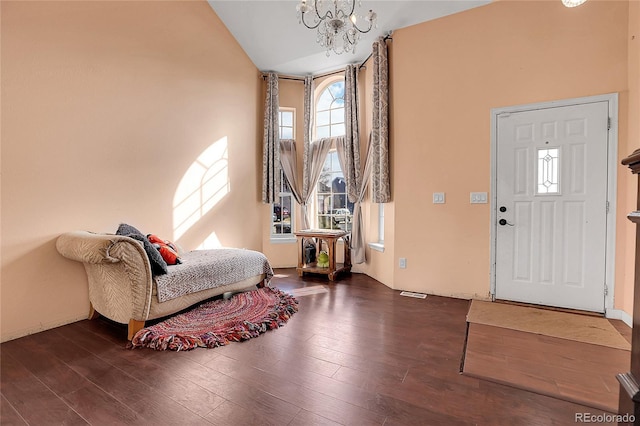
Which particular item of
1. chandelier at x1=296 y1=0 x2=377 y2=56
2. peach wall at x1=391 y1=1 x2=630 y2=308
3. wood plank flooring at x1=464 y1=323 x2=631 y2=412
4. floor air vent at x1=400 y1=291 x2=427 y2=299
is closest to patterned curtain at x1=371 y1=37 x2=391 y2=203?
peach wall at x1=391 y1=1 x2=630 y2=308

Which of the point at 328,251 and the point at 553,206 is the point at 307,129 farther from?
the point at 553,206

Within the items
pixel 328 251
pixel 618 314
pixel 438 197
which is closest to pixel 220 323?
pixel 328 251

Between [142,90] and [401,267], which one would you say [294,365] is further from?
[142,90]

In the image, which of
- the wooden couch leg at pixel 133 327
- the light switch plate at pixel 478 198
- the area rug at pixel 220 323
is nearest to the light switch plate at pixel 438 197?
the light switch plate at pixel 478 198

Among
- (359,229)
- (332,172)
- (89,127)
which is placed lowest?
(359,229)

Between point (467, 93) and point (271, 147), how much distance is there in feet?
9.20

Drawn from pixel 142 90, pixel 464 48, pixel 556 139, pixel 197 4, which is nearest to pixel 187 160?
pixel 142 90

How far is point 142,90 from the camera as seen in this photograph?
2.98 meters

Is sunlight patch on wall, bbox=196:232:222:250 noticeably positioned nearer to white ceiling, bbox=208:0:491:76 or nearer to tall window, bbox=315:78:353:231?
tall window, bbox=315:78:353:231

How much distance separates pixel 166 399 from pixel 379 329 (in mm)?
1558

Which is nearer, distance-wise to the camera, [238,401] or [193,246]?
[238,401]

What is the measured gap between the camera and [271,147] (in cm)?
461

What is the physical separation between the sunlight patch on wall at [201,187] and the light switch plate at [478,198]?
316cm

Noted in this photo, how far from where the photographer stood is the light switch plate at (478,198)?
3.10 meters
